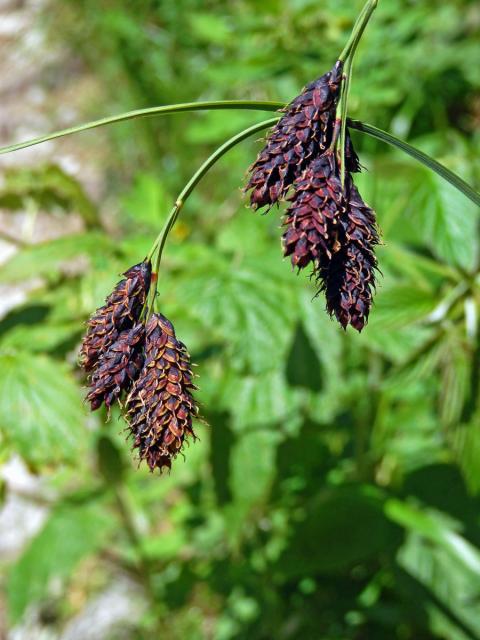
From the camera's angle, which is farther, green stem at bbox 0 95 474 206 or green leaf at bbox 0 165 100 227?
green leaf at bbox 0 165 100 227

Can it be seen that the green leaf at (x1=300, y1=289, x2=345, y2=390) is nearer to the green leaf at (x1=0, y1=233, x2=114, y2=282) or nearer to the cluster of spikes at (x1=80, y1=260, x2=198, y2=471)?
the green leaf at (x1=0, y1=233, x2=114, y2=282)

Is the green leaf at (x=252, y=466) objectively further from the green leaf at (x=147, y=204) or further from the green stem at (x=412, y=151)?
the green stem at (x=412, y=151)

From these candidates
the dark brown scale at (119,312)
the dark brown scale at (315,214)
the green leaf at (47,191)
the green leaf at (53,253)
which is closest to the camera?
the dark brown scale at (315,214)

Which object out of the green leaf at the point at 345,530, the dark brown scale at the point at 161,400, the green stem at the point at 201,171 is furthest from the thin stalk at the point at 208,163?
the green leaf at the point at 345,530

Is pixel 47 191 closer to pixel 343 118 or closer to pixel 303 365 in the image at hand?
pixel 303 365

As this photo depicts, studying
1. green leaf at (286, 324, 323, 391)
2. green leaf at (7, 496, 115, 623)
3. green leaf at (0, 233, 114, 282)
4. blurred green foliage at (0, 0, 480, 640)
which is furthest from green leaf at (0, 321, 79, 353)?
green leaf at (7, 496, 115, 623)
